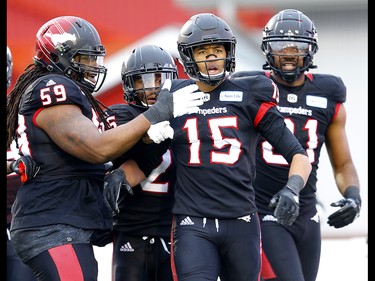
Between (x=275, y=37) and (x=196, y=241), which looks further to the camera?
(x=275, y=37)

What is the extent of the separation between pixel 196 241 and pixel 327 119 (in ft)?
4.81

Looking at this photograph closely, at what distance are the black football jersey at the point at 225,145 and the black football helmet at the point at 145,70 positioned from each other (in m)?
0.45

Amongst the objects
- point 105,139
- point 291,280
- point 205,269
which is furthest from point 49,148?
point 291,280

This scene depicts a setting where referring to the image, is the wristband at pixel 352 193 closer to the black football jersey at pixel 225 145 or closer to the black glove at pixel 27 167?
the black football jersey at pixel 225 145

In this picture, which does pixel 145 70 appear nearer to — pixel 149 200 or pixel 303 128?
pixel 149 200

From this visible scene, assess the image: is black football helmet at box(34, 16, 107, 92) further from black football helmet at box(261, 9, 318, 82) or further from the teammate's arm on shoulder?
black football helmet at box(261, 9, 318, 82)

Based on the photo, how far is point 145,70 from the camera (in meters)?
5.53

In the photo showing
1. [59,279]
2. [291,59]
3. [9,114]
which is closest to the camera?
[59,279]

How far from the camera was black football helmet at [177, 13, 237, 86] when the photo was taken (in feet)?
16.7

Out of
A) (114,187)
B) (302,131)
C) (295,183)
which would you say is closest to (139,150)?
(114,187)

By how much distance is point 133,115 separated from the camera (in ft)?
17.9

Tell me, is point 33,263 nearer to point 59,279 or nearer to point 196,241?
point 59,279

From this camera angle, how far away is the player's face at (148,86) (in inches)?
216

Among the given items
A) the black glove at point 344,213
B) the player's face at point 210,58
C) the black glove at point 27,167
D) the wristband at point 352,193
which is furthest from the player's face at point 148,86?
the wristband at point 352,193
